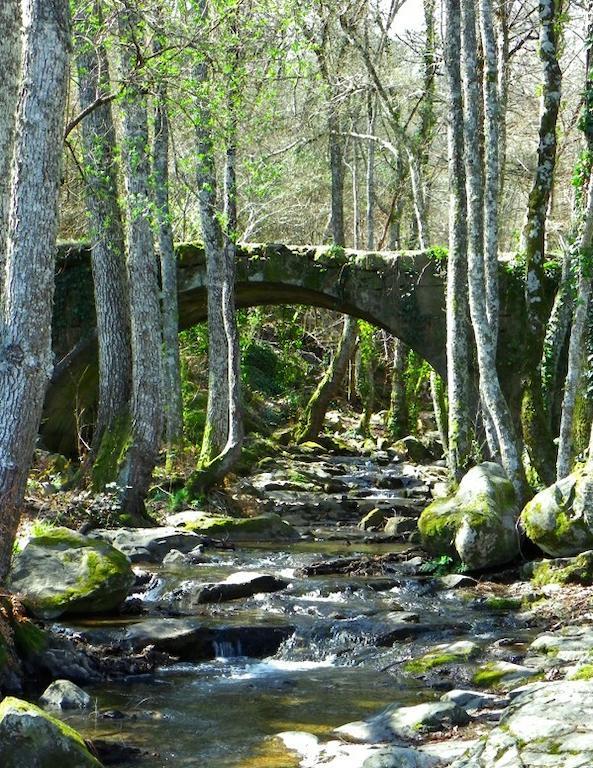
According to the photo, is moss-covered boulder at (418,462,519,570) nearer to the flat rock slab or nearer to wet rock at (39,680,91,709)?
the flat rock slab

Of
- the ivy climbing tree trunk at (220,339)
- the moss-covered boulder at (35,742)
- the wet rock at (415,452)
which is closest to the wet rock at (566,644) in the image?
the moss-covered boulder at (35,742)

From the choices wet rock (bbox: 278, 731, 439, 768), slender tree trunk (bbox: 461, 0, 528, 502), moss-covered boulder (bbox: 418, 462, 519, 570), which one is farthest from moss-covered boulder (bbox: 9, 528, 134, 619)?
slender tree trunk (bbox: 461, 0, 528, 502)

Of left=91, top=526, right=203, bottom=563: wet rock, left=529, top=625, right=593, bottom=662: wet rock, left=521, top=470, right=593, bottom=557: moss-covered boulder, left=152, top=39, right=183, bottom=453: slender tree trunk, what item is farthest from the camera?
left=152, top=39, right=183, bottom=453: slender tree trunk

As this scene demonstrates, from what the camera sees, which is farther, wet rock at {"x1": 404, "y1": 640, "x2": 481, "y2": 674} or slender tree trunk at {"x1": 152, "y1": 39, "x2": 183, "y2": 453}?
slender tree trunk at {"x1": 152, "y1": 39, "x2": 183, "y2": 453}


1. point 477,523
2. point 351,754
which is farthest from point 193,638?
point 477,523

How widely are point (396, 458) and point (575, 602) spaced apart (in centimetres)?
1383

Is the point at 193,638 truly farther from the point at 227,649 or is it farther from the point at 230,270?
the point at 230,270

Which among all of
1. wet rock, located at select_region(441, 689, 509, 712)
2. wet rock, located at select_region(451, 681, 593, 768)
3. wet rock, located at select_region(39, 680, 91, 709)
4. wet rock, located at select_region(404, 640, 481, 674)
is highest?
wet rock, located at select_region(451, 681, 593, 768)

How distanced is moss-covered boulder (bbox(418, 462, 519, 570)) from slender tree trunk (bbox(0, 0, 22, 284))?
5.80m

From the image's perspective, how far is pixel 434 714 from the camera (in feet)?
18.0

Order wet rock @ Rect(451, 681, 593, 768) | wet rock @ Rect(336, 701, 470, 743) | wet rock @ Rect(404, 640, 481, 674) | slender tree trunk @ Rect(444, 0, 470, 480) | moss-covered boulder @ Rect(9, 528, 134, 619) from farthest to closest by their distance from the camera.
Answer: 1. slender tree trunk @ Rect(444, 0, 470, 480)
2. moss-covered boulder @ Rect(9, 528, 134, 619)
3. wet rock @ Rect(404, 640, 481, 674)
4. wet rock @ Rect(336, 701, 470, 743)
5. wet rock @ Rect(451, 681, 593, 768)

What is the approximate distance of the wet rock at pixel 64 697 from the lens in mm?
5809

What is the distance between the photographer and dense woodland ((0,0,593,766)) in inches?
256

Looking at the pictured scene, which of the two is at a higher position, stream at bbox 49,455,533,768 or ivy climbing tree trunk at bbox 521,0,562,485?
ivy climbing tree trunk at bbox 521,0,562,485
